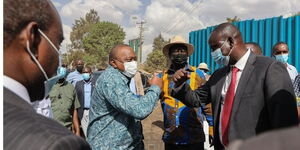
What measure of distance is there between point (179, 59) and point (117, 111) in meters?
1.28

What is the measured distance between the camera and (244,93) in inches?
94.9

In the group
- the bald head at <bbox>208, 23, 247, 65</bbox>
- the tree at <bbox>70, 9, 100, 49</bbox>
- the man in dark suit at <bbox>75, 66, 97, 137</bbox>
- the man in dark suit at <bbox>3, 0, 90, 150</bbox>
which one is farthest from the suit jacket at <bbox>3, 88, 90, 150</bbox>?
the tree at <bbox>70, 9, 100, 49</bbox>

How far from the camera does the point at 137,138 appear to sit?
2.87m

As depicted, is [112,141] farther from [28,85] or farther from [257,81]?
[28,85]

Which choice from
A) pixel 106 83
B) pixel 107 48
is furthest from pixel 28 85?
pixel 107 48

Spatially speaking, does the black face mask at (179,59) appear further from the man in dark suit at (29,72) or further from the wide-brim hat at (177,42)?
the man in dark suit at (29,72)

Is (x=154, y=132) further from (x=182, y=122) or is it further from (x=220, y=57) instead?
(x=220, y=57)

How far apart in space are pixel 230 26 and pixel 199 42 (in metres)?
8.55

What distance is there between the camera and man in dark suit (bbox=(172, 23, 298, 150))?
2211 mm

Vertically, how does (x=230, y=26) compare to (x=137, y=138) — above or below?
above

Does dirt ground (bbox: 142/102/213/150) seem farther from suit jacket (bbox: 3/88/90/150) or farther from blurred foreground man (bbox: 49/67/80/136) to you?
suit jacket (bbox: 3/88/90/150)

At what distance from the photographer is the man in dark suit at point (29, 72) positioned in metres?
0.91

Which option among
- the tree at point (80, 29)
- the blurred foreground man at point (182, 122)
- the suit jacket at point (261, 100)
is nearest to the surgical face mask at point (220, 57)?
the suit jacket at point (261, 100)

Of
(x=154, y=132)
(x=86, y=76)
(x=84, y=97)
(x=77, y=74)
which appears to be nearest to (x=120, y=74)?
(x=84, y=97)
